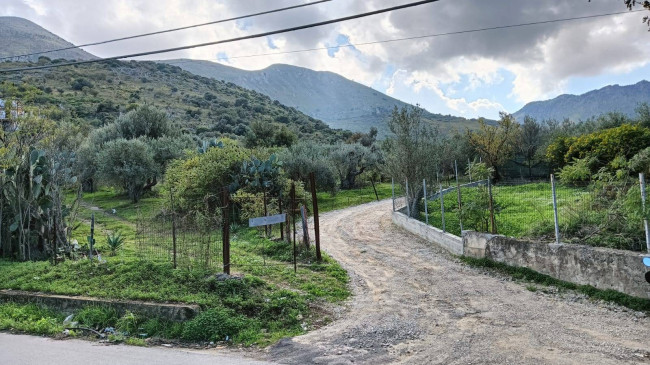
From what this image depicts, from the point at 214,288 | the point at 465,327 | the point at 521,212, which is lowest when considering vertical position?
the point at 465,327

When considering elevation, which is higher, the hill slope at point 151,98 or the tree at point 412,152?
the hill slope at point 151,98

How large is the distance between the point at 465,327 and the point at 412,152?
1362cm

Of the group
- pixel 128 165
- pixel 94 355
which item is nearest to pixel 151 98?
pixel 128 165

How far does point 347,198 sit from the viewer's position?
32844mm

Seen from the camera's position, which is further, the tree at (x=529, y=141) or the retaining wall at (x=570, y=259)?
the tree at (x=529, y=141)

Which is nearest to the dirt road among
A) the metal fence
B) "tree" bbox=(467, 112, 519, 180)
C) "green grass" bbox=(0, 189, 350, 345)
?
"green grass" bbox=(0, 189, 350, 345)

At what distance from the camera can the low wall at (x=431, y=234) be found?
13040 millimetres

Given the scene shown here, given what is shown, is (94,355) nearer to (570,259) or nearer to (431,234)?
(570,259)

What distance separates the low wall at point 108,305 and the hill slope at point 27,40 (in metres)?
139

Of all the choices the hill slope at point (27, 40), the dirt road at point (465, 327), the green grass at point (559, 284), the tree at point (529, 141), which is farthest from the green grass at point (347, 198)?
the hill slope at point (27, 40)

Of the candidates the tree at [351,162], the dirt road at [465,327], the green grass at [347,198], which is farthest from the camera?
the tree at [351,162]

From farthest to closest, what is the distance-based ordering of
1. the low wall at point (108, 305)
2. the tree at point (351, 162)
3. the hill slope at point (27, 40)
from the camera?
the hill slope at point (27, 40) < the tree at point (351, 162) < the low wall at point (108, 305)

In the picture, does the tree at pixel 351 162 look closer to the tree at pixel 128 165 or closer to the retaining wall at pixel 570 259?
the tree at pixel 128 165

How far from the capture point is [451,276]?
1052 centimetres
